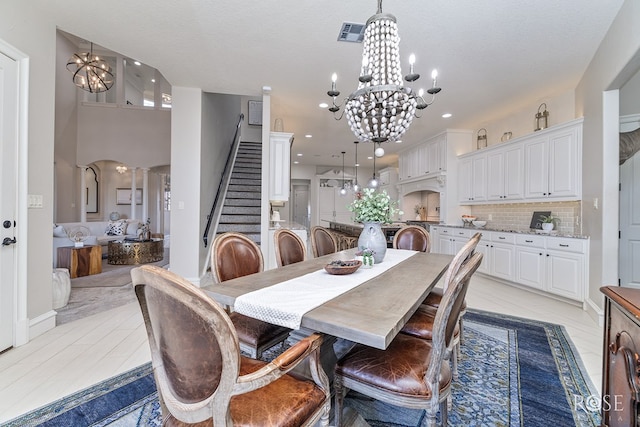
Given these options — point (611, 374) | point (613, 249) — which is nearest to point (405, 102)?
point (611, 374)

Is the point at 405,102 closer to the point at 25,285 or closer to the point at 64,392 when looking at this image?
the point at 64,392

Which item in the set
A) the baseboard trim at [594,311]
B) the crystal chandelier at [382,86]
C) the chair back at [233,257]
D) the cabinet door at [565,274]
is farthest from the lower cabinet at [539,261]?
the chair back at [233,257]

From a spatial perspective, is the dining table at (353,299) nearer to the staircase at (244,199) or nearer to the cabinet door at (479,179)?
the staircase at (244,199)

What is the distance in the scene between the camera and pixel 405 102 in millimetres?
2277

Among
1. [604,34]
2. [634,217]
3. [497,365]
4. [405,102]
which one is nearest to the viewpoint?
[497,365]

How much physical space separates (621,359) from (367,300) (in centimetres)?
93

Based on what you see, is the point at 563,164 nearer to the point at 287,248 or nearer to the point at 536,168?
the point at 536,168

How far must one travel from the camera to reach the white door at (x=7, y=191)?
224 cm

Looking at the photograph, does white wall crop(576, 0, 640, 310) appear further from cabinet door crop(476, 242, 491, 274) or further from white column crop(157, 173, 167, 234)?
white column crop(157, 173, 167, 234)

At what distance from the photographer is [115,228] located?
686cm

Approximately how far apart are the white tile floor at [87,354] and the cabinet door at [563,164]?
5.11 feet

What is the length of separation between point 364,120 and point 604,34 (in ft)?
8.39

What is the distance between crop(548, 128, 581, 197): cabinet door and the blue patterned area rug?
2380mm

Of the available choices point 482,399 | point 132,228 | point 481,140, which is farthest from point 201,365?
point 132,228
